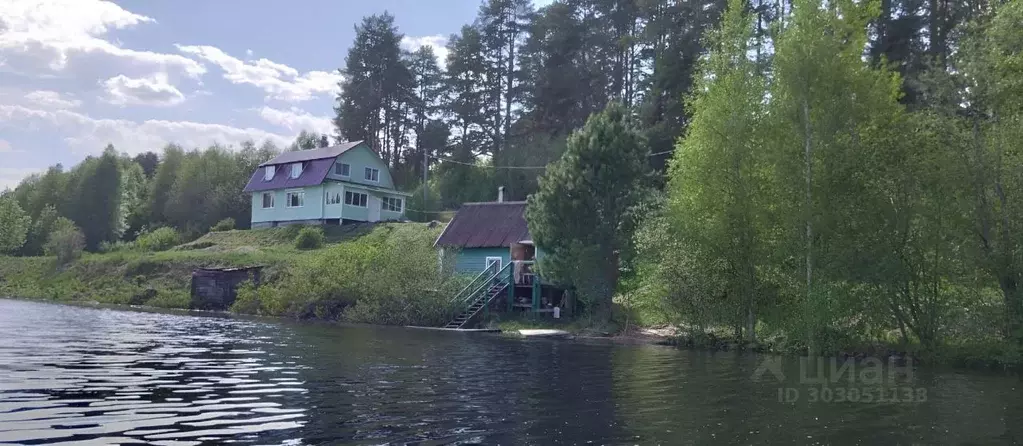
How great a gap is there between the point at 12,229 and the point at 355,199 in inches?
1267

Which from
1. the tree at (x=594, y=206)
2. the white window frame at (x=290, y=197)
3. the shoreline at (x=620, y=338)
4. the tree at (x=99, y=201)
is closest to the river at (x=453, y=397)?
the shoreline at (x=620, y=338)

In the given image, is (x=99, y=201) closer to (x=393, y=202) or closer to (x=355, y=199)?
(x=355, y=199)

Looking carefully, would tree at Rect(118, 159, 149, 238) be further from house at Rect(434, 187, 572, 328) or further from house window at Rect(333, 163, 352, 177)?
house at Rect(434, 187, 572, 328)

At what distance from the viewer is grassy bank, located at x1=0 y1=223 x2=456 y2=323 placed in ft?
115

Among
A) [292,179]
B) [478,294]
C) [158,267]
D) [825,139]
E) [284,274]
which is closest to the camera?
[825,139]

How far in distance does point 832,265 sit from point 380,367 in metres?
13.6

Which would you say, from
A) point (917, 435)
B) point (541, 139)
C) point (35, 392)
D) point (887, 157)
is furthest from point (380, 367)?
point (541, 139)

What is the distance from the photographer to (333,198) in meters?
56.0

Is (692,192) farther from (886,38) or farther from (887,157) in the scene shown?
(886,38)

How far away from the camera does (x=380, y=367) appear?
17.7 meters

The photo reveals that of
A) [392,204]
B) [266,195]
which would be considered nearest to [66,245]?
[266,195]

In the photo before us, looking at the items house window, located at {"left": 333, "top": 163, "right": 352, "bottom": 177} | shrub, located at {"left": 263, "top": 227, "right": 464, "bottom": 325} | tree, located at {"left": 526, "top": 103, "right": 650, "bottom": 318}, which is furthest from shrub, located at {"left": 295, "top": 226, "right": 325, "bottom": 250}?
tree, located at {"left": 526, "top": 103, "right": 650, "bottom": 318}

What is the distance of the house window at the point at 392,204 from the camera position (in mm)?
58722

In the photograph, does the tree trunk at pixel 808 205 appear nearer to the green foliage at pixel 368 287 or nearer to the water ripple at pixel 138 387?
the water ripple at pixel 138 387
